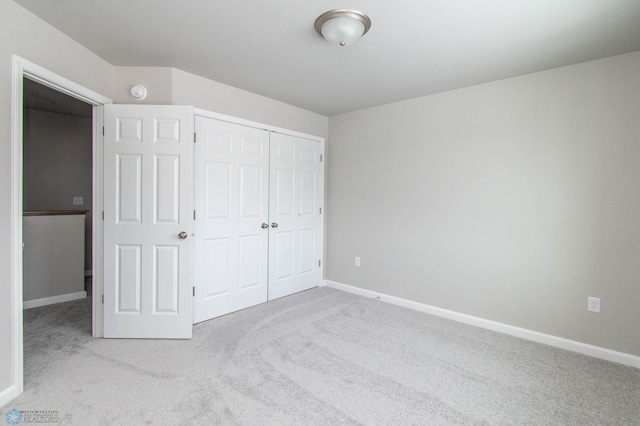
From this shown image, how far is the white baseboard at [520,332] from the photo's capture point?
2418 millimetres

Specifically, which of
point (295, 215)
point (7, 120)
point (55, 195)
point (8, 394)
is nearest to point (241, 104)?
point (295, 215)

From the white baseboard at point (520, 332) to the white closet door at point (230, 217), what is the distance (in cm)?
157

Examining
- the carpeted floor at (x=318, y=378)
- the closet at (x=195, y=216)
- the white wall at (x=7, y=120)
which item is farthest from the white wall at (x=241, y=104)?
the carpeted floor at (x=318, y=378)

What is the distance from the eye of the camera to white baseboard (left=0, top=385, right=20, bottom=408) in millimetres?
1783

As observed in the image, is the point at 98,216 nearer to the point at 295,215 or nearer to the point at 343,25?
the point at 295,215

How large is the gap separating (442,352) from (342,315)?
1.10 metres

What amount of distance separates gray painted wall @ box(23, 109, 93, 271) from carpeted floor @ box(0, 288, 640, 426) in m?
2.19

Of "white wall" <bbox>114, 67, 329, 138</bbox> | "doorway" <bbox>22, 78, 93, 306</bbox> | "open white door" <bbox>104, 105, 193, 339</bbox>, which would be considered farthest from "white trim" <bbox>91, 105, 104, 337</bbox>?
"doorway" <bbox>22, 78, 93, 306</bbox>

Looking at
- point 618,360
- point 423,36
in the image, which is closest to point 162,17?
point 423,36

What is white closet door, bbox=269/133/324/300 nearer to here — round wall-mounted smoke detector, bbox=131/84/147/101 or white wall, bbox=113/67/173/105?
white wall, bbox=113/67/173/105

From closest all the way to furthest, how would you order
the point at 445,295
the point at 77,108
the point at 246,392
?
the point at 246,392
the point at 445,295
the point at 77,108

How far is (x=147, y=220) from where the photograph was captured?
2.66m

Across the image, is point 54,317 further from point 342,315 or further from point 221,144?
point 342,315

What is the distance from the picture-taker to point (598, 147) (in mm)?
2492
